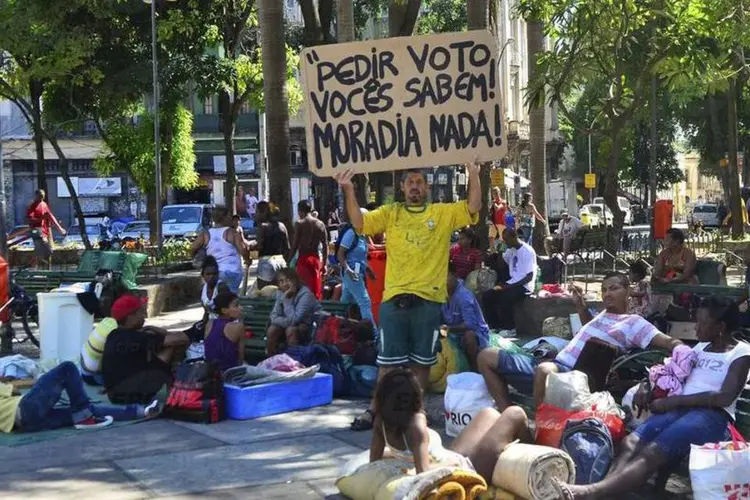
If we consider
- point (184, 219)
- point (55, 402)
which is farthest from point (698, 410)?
point (184, 219)

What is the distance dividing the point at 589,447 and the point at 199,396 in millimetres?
3438

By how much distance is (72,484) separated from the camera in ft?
22.4

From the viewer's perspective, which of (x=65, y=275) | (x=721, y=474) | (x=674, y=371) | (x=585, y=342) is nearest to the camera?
(x=721, y=474)

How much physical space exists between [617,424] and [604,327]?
0.94 m

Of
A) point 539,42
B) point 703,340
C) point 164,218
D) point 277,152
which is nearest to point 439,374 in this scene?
point 703,340

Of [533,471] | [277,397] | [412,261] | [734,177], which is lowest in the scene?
[277,397]

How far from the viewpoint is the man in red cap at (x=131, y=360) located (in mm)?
8742

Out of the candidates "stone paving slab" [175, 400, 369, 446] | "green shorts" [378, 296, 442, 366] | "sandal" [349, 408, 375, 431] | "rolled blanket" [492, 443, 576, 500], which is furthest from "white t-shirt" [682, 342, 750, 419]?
"stone paving slab" [175, 400, 369, 446]

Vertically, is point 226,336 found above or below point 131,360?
above

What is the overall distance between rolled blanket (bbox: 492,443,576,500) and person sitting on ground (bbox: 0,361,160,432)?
3.61 metres

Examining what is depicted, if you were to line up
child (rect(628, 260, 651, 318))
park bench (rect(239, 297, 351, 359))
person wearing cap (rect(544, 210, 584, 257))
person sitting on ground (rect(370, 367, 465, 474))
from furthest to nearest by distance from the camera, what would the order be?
person wearing cap (rect(544, 210, 584, 257)) → park bench (rect(239, 297, 351, 359)) → child (rect(628, 260, 651, 318)) → person sitting on ground (rect(370, 367, 465, 474))

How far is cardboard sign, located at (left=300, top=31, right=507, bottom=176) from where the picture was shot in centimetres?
744

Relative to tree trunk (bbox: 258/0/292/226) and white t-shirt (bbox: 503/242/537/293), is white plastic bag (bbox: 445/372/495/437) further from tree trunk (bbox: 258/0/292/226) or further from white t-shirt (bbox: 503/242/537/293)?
tree trunk (bbox: 258/0/292/226)

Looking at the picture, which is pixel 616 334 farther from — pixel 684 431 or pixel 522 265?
pixel 522 265
